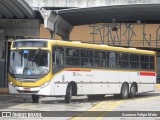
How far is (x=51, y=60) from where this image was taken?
2130cm

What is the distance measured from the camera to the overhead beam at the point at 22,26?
3619 cm

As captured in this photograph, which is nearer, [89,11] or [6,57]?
[89,11]

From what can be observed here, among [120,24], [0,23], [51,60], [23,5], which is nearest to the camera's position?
[51,60]

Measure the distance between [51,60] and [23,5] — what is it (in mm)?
10454

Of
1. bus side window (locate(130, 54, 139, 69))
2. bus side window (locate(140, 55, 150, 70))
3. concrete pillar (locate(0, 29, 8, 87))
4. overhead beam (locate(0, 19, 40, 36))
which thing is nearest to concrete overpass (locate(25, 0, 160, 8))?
overhead beam (locate(0, 19, 40, 36))

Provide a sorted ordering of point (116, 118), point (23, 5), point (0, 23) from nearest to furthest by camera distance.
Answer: point (116, 118), point (23, 5), point (0, 23)

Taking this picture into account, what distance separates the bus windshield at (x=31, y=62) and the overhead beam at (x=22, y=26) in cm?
1475

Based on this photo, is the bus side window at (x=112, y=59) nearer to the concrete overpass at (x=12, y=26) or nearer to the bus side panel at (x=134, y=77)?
the bus side panel at (x=134, y=77)

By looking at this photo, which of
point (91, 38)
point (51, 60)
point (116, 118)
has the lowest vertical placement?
point (116, 118)

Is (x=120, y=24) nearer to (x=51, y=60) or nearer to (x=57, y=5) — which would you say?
(x=57, y=5)

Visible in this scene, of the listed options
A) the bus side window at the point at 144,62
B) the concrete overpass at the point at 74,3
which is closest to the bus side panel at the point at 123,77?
the bus side window at the point at 144,62

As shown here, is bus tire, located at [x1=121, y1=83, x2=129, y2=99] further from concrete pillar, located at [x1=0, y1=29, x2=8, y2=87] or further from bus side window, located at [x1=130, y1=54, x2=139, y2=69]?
concrete pillar, located at [x1=0, y1=29, x2=8, y2=87]

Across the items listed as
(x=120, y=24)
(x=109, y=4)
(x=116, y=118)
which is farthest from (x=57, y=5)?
(x=116, y=118)

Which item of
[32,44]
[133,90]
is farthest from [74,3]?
[32,44]
